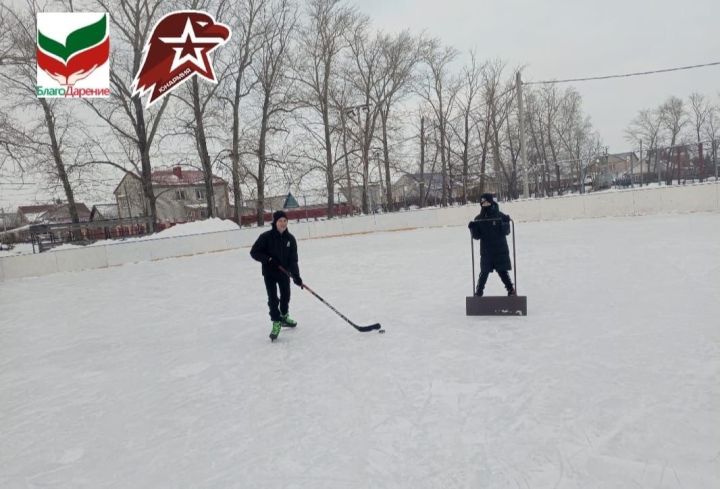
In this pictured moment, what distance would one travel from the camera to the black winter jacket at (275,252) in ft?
16.5

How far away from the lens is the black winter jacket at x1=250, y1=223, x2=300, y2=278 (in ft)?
16.5

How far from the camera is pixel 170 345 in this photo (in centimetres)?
512

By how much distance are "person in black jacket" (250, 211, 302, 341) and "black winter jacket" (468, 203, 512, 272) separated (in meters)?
2.23

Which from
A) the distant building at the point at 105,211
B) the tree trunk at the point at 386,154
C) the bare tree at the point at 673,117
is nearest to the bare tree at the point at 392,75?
the tree trunk at the point at 386,154

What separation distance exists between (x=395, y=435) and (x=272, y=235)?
117 inches

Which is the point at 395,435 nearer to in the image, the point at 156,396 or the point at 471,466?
the point at 471,466

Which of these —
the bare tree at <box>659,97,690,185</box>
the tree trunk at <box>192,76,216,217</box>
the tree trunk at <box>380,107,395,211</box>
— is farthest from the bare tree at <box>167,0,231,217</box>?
the bare tree at <box>659,97,690,185</box>

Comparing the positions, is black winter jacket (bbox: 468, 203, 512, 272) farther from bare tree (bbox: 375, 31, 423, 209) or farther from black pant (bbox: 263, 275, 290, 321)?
bare tree (bbox: 375, 31, 423, 209)

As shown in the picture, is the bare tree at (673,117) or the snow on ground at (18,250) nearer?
the snow on ground at (18,250)

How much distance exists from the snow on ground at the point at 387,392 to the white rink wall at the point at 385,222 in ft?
26.7

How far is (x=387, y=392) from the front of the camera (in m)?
3.35

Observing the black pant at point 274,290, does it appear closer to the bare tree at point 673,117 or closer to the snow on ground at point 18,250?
the snow on ground at point 18,250

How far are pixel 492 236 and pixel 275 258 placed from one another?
2659 mm

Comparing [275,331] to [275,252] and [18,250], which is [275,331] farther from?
[18,250]
